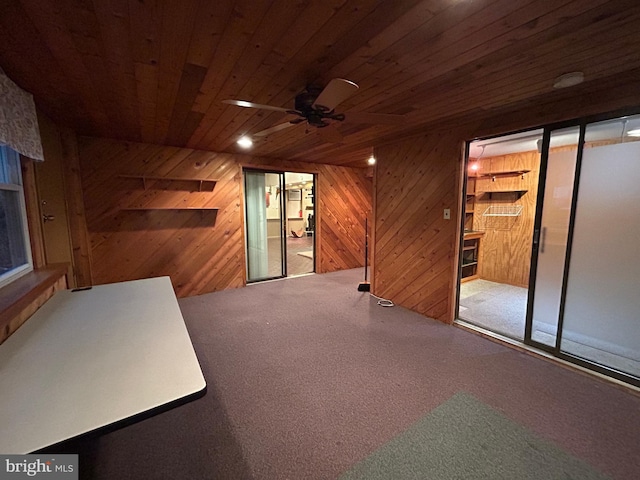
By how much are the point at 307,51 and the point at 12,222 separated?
2.72 metres

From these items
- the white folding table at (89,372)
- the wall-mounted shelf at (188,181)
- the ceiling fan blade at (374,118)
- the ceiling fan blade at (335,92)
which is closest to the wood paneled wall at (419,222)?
the ceiling fan blade at (374,118)

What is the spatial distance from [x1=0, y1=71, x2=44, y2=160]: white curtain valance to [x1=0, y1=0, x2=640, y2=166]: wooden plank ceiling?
10 cm

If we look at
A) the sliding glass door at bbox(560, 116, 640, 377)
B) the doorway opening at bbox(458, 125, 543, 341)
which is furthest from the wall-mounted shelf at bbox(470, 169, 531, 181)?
the sliding glass door at bbox(560, 116, 640, 377)

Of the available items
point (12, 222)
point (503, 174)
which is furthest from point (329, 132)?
point (503, 174)

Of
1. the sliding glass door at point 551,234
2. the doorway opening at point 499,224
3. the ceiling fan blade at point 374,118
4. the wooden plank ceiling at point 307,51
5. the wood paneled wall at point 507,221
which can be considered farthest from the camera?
the wood paneled wall at point 507,221

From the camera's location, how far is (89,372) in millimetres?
1091

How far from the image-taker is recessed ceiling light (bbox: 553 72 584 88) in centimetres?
179

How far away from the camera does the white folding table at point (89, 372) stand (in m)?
0.84

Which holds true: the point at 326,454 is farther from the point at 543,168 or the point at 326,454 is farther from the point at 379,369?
the point at 543,168

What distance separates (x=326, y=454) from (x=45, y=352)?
148cm

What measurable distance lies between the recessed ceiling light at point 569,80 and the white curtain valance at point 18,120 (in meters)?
3.60

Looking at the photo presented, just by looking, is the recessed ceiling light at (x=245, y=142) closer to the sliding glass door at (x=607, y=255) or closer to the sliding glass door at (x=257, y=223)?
the sliding glass door at (x=257, y=223)

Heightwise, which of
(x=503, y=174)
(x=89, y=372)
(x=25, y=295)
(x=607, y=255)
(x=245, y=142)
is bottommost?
(x=89, y=372)

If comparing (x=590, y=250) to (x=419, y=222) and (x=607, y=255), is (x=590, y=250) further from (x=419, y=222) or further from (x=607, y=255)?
(x=419, y=222)
